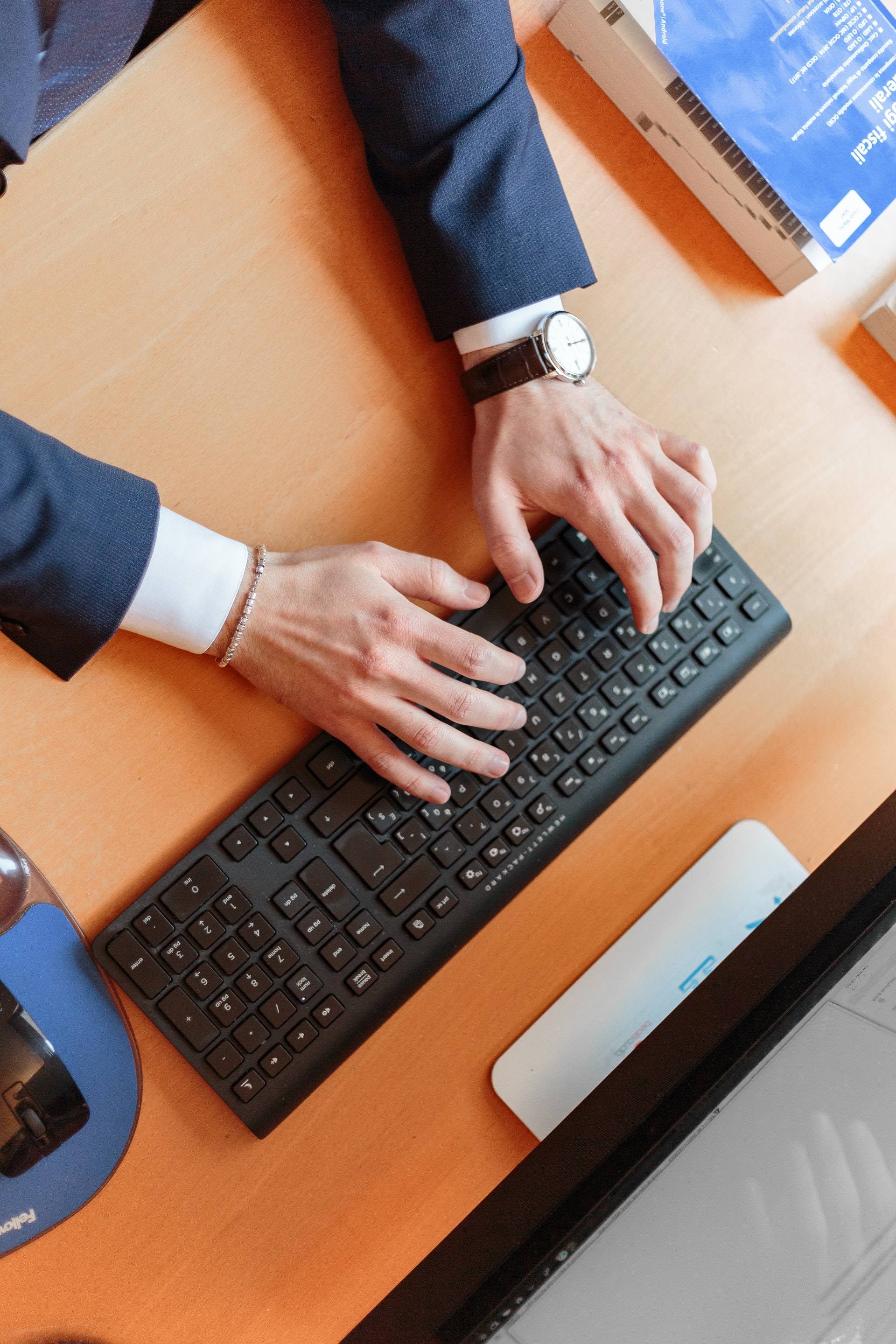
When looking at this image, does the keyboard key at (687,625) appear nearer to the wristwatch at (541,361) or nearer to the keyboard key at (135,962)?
the wristwatch at (541,361)

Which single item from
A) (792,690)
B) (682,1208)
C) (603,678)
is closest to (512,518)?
(603,678)

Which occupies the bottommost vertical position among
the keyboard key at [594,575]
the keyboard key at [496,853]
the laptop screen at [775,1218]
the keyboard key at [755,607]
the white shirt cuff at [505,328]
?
the laptop screen at [775,1218]

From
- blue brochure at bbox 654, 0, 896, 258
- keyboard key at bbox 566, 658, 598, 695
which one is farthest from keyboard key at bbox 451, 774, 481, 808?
blue brochure at bbox 654, 0, 896, 258

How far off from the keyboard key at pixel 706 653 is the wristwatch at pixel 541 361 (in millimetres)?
221

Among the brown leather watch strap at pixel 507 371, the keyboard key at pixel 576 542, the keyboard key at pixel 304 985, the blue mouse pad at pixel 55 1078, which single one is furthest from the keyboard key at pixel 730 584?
the blue mouse pad at pixel 55 1078

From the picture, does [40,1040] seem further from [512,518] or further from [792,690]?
[792,690]

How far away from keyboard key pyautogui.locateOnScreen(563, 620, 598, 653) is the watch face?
0.61 ft

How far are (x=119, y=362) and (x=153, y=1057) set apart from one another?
47 cm

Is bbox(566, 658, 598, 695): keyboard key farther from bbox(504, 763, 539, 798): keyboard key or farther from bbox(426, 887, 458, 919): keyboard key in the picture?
bbox(426, 887, 458, 919): keyboard key

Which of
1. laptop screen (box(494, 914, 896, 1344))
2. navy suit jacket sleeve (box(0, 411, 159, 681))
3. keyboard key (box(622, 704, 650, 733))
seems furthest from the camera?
keyboard key (box(622, 704, 650, 733))

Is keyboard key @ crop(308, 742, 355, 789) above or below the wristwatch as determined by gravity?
below

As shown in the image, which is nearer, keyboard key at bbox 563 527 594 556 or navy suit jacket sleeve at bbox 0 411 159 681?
navy suit jacket sleeve at bbox 0 411 159 681

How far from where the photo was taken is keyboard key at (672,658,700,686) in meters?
0.64

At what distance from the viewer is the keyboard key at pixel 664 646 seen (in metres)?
0.64
